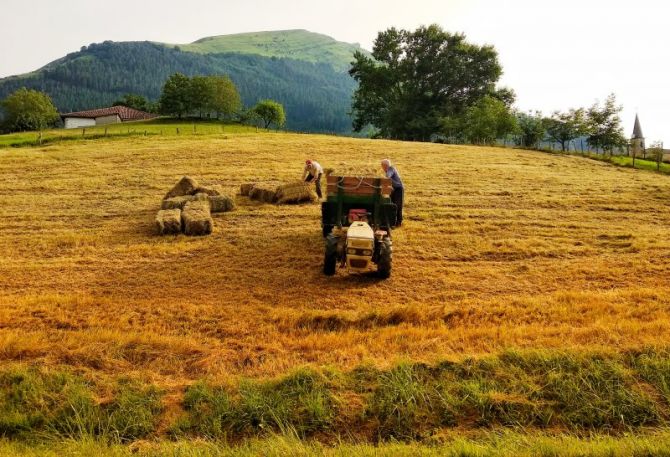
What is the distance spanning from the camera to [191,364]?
7.06 m

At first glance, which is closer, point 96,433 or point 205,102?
point 96,433

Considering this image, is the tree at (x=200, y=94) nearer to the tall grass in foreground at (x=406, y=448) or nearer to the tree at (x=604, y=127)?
the tree at (x=604, y=127)

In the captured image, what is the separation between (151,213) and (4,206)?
6583mm

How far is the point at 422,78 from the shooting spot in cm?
6438

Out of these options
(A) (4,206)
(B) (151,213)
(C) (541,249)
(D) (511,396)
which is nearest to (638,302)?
(C) (541,249)

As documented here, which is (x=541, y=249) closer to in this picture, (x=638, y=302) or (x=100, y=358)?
(x=638, y=302)

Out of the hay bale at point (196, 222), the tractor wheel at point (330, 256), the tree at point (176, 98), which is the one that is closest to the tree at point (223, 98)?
the tree at point (176, 98)

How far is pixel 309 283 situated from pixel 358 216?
2.13m

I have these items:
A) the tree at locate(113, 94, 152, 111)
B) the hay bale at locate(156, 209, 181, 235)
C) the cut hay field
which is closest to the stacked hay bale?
the hay bale at locate(156, 209, 181, 235)

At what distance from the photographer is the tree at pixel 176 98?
91994mm

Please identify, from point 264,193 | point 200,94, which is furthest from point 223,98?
point 264,193

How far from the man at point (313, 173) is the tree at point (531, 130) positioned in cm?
4229

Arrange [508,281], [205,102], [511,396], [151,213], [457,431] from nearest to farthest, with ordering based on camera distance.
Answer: [457,431] → [511,396] → [508,281] → [151,213] → [205,102]

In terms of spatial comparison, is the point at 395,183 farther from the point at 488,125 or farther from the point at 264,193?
the point at 488,125
